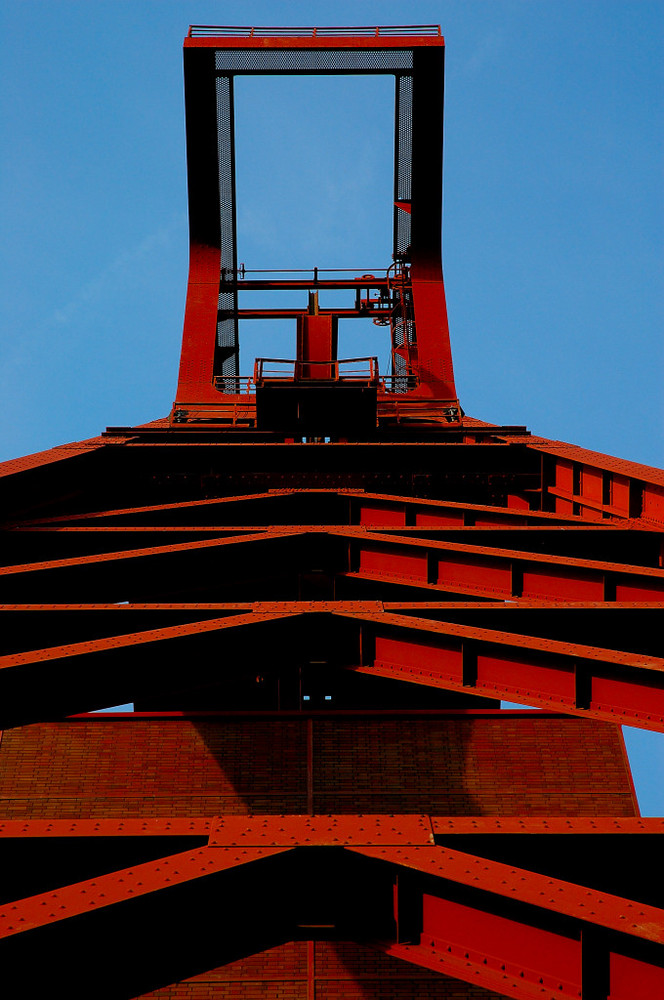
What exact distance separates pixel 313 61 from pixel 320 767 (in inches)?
614

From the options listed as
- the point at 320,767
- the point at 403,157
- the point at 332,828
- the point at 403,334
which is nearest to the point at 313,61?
the point at 403,157

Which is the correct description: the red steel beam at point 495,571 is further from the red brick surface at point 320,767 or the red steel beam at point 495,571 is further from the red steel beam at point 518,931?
the red brick surface at point 320,767

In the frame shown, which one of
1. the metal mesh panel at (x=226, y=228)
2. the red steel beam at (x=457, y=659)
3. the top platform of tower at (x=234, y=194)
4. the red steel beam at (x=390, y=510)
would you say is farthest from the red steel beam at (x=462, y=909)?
the metal mesh panel at (x=226, y=228)

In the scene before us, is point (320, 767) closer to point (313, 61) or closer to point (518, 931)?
point (518, 931)

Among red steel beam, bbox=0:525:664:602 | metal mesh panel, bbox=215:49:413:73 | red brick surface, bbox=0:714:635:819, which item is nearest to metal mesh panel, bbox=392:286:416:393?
metal mesh panel, bbox=215:49:413:73

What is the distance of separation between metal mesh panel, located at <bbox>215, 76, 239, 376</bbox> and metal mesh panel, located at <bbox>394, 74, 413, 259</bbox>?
3.82 m

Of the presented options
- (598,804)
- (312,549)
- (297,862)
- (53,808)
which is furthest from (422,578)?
(53,808)

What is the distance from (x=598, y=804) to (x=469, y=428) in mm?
5612

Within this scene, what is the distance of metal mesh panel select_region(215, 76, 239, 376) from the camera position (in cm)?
1892

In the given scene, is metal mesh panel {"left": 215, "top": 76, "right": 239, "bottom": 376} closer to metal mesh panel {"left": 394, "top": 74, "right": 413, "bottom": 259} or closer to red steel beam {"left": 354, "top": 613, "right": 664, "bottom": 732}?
metal mesh panel {"left": 394, "top": 74, "right": 413, "bottom": 259}

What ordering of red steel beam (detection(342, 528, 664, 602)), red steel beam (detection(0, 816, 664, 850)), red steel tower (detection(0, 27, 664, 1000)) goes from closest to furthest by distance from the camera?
red steel tower (detection(0, 27, 664, 1000)) → red steel beam (detection(0, 816, 664, 850)) → red steel beam (detection(342, 528, 664, 602))

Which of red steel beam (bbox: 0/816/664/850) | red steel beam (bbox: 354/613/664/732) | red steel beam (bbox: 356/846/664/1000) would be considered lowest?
red steel beam (bbox: 356/846/664/1000)

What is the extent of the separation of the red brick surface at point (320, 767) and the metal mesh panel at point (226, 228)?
34.0 ft

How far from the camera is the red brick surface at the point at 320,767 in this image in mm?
10289
